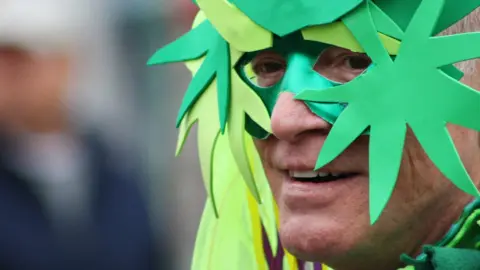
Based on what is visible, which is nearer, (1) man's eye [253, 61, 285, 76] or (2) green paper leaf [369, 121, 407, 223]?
(2) green paper leaf [369, 121, 407, 223]

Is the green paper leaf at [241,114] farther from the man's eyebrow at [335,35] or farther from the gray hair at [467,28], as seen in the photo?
the gray hair at [467,28]

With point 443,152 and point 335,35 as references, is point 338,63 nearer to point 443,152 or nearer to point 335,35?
point 335,35

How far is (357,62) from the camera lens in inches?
46.9

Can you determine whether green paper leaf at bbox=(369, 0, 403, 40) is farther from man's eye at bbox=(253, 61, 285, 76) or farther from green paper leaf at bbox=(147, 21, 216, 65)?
green paper leaf at bbox=(147, 21, 216, 65)

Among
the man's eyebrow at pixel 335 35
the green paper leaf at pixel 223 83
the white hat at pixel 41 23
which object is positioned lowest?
the green paper leaf at pixel 223 83

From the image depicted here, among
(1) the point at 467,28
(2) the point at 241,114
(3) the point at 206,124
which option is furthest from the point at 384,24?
(3) the point at 206,124

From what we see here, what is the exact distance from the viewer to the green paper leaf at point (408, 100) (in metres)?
1.08

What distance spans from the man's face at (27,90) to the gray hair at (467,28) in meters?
1.31

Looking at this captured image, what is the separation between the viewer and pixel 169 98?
3.18 metres

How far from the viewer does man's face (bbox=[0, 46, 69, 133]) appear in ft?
7.38

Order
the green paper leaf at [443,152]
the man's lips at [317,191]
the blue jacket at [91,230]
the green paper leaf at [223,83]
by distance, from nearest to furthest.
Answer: the green paper leaf at [443,152] → the man's lips at [317,191] → the green paper leaf at [223,83] → the blue jacket at [91,230]

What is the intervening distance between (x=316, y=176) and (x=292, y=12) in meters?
0.20

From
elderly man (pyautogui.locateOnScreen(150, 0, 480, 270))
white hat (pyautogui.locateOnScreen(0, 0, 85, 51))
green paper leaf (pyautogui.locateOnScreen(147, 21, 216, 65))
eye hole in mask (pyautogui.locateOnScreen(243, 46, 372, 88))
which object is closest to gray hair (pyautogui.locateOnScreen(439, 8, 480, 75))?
elderly man (pyautogui.locateOnScreen(150, 0, 480, 270))

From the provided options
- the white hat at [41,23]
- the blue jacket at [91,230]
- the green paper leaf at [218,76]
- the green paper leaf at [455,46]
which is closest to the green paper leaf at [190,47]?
the green paper leaf at [218,76]
